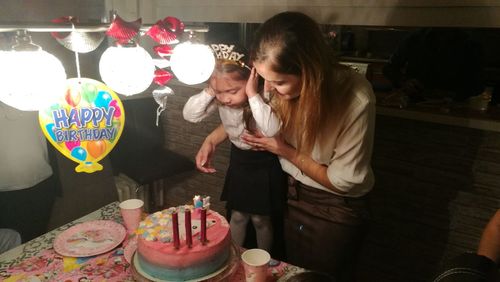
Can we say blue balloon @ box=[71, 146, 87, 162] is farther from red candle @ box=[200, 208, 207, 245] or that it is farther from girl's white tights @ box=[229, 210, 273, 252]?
girl's white tights @ box=[229, 210, 273, 252]

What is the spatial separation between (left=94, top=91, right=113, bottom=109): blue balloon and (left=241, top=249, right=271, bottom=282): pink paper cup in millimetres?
635

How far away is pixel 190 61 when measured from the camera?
4.25 ft

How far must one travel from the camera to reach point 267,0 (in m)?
2.38

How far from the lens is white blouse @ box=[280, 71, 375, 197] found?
1.37 m

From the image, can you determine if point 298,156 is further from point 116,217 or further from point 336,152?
point 116,217

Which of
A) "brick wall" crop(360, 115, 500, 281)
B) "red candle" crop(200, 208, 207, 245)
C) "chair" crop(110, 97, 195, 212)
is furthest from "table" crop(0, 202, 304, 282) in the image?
"chair" crop(110, 97, 195, 212)

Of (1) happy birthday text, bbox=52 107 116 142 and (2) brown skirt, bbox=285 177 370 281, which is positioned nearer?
(1) happy birthday text, bbox=52 107 116 142

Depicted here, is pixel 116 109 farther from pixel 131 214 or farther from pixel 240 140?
pixel 240 140

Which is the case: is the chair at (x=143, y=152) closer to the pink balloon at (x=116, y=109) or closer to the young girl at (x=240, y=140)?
the young girl at (x=240, y=140)

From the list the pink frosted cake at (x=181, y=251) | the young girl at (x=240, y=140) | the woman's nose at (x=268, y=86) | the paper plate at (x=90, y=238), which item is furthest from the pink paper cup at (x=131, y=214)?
the woman's nose at (x=268, y=86)

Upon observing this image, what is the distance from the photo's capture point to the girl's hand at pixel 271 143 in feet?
5.22

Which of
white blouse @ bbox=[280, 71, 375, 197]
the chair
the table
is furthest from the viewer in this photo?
the chair

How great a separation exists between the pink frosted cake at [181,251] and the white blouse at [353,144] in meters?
0.47

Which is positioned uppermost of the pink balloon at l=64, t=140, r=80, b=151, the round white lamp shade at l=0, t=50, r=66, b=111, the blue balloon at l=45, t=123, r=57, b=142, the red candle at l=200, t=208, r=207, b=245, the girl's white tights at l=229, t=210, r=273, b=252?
→ the round white lamp shade at l=0, t=50, r=66, b=111
